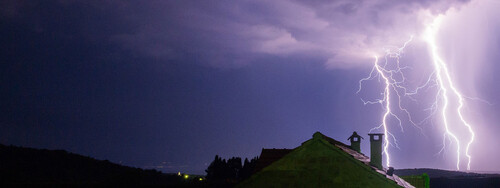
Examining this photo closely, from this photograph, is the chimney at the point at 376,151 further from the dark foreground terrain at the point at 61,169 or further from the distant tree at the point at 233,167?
the distant tree at the point at 233,167

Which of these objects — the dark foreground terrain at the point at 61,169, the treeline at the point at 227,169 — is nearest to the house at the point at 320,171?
the dark foreground terrain at the point at 61,169

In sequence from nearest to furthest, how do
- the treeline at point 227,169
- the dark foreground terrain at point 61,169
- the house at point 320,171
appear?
the house at point 320,171 → the dark foreground terrain at point 61,169 → the treeline at point 227,169

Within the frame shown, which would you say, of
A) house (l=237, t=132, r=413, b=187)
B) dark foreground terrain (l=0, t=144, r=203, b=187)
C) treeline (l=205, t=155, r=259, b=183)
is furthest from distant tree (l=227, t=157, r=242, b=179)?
house (l=237, t=132, r=413, b=187)

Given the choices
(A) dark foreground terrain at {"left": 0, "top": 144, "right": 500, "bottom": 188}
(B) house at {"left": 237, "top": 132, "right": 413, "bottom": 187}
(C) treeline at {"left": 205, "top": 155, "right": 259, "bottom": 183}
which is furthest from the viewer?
(C) treeline at {"left": 205, "top": 155, "right": 259, "bottom": 183}

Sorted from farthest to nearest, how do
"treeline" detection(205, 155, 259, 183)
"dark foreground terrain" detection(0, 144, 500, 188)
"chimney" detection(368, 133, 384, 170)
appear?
"treeline" detection(205, 155, 259, 183) → "dark foreground terrain" detection(0, 144, 500, 188) → "chimney" detection(368, 133, 384, 170)

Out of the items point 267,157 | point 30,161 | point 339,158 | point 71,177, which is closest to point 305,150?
point 339,158

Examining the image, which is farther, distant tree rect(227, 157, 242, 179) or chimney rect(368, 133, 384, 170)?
distant tree rect(227, 157, 242, 179)

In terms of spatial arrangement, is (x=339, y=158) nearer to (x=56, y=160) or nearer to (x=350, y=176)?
(x=350, y=176)

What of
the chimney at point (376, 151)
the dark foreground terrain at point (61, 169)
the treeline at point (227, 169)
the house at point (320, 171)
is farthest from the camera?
the treeline at point (227, 169)

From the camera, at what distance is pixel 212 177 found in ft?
194

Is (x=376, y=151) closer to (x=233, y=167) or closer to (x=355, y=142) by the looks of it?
(x=355, y=142)

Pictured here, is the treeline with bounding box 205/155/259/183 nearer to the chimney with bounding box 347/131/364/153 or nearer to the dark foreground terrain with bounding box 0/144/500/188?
the dark foreground terrain with bounding box 0/144/500/188

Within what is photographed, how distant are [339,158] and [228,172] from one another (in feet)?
149

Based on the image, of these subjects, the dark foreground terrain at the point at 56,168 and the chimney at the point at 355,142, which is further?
the dark foreground terrain at the point at 56,168
